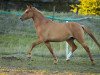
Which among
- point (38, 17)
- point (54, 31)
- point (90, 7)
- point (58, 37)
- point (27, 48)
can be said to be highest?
point (38, 17)

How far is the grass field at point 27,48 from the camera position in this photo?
14.1 metres

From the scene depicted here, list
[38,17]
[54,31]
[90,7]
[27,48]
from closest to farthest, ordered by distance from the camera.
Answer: [54,31]
[38,17]
[27,48]
[90,7]

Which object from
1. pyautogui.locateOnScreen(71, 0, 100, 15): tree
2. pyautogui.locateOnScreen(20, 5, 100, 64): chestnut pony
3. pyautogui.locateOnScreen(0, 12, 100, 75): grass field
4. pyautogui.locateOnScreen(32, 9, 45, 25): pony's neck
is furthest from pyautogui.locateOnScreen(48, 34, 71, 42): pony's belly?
pyautogui.locateOnScreen(71, 0, 100, 15): tree

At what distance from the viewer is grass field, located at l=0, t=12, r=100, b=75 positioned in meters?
14.1

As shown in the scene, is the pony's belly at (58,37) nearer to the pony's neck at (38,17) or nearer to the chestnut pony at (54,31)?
the chestnut pony at (54,31)

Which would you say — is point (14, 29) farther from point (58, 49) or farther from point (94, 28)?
point (94, 28)

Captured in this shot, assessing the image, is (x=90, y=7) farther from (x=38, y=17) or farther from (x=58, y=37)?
(x=58, y=37)

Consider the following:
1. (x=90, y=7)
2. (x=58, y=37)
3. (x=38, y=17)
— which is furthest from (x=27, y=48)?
(x=90, y=7)

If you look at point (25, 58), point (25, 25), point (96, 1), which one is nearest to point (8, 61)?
point (25, 58)

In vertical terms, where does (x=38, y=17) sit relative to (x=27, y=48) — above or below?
above

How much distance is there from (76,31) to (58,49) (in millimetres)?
3392

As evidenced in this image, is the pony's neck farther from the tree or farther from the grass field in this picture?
the tree

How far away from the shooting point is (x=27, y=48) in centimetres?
1798

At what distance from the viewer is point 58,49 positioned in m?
18.1
